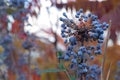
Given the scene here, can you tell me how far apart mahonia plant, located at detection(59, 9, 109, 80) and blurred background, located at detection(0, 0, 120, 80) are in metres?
0.30

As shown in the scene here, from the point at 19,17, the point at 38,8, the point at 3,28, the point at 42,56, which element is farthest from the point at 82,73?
the point at 42,56

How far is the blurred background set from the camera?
7.57 ft

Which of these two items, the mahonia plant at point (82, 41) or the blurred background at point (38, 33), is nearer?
the mahonia plant at point (82, 41)

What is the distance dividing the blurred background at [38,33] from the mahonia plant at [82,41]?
0.30 meters

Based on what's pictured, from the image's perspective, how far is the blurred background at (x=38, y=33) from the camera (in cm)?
231

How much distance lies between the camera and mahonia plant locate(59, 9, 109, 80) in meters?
1.16

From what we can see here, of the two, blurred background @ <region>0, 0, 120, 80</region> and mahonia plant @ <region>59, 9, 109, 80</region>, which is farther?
blurred background @ <region>0, 0, 120, 80</region>

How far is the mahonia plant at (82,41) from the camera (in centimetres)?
116

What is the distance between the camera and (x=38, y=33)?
4160 millimetres

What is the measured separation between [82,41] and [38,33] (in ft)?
9.81

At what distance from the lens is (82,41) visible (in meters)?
1.19

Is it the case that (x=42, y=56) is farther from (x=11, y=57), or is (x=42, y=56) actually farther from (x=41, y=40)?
(x=11, y=57)

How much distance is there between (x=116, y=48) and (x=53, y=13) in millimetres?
1112

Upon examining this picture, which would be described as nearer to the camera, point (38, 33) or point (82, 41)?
point (82, 41)
